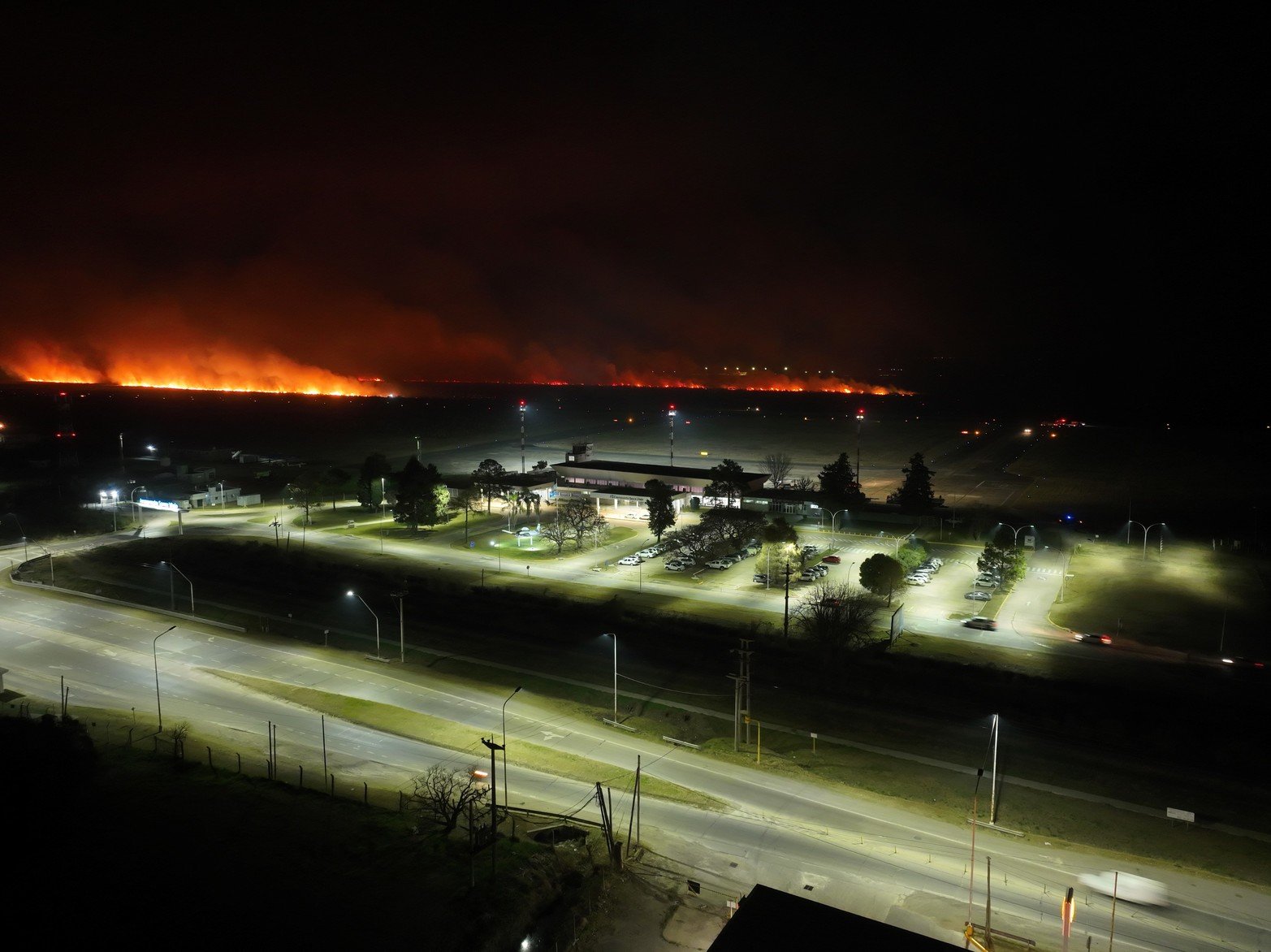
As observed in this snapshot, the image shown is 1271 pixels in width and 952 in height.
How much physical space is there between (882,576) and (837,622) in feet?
20.2

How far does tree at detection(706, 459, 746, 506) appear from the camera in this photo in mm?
55438

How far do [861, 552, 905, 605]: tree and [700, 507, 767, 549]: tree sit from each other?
991cm

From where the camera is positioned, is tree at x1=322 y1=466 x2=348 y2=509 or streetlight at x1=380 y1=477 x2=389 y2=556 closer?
streetlight at x1=380 y1=477 x2=389 y2=556

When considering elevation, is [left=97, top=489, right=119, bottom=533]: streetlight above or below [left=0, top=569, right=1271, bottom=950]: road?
above

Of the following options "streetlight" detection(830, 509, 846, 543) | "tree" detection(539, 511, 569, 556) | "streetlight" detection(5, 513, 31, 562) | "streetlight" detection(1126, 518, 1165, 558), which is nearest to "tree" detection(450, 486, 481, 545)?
"tree" detection(539, 511, 569, 556)

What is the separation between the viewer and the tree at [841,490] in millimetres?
54438

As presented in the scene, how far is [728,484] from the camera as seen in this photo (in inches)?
2186

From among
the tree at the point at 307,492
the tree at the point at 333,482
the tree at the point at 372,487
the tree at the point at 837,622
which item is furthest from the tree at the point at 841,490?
the tree at the point at 307,492

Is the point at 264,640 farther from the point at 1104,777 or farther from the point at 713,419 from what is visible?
the point at 713,419

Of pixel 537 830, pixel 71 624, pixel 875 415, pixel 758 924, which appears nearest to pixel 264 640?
pixel 71 624

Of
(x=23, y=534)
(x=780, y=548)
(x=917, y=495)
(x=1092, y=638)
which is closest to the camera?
(x=1092, y=638)

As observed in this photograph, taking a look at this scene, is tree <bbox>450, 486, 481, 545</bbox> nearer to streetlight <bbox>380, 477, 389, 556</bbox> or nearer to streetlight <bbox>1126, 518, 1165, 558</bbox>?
streetlight <bbox>380, 477, 389, 556</bbox>

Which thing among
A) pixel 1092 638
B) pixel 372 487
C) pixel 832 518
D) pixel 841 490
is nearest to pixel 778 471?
pixel 841 490

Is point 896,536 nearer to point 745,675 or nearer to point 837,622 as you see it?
point 837,622
